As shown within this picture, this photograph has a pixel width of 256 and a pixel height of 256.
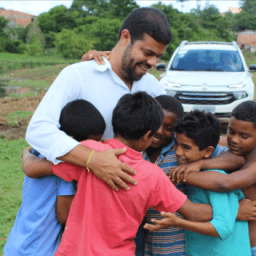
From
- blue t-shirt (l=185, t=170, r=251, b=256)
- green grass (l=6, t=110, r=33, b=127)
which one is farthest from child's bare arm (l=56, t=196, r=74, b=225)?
green grass (l=6, t=110, r=33, b=127)

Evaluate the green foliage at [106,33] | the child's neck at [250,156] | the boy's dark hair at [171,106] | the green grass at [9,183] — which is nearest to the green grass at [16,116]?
the green grass at [9,183]

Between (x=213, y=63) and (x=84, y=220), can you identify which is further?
(x=213, y=63)

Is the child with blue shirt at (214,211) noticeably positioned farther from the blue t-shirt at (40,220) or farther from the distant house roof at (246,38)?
the distant house roof at (246,38)

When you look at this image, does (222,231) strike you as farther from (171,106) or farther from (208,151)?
(171,106)

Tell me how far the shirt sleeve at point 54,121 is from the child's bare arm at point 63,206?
239 mm

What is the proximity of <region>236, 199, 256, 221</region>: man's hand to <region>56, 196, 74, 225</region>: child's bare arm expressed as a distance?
947 mm

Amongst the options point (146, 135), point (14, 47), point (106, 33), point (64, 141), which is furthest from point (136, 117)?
point (14, 47)

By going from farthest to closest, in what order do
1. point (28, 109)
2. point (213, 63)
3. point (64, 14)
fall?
point (64, 14) < point (28, 109) < point (213, 63)

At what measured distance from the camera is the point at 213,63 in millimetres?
7668

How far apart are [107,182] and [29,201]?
0.57m

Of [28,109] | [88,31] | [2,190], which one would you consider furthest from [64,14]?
[2,190]

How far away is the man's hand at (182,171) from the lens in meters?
1.89

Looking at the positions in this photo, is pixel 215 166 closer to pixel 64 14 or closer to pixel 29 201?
pixel 29 201

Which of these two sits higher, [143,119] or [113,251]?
[143,119]
